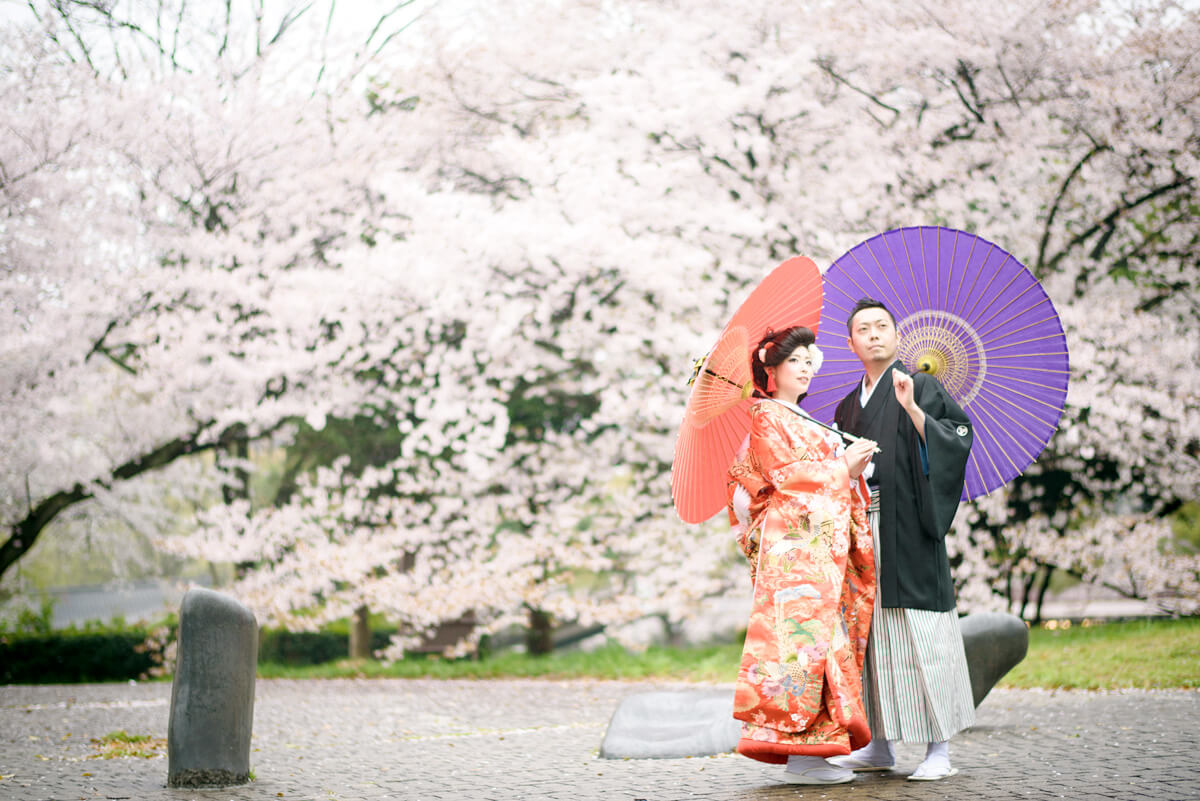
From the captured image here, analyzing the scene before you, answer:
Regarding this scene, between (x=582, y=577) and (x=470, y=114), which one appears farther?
(x=582, y=577)

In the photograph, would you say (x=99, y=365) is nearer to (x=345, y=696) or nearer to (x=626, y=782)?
(x=345, y=696)

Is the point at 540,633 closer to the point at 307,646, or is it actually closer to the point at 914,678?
the point at 307,646

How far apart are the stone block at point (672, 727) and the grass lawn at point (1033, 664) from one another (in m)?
2.75

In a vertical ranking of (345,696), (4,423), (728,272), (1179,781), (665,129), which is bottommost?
(345,696)

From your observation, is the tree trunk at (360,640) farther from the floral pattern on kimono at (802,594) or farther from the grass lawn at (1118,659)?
the floral pattern on kimono at (802,594)

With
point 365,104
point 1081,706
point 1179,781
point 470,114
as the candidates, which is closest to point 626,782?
point 1179,781

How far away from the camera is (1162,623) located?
28.7 feet

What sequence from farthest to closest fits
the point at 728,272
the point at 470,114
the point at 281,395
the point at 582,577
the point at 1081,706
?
the point at 582,577
the point at 470,114
the point at 281,395
the point at 728,272
the point at 1081,706

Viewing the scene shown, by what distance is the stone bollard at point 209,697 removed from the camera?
390cm

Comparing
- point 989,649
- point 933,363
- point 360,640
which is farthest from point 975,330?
point 360,640

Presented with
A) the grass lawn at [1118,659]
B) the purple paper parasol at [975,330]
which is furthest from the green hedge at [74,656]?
the purple paper parasol at [975,330]

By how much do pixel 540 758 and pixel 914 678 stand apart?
197cm

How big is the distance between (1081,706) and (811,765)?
286 centimetres

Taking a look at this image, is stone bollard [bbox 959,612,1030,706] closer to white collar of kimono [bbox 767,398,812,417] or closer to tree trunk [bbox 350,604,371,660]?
white collar of kimono [bbox 767,398,812,417]
